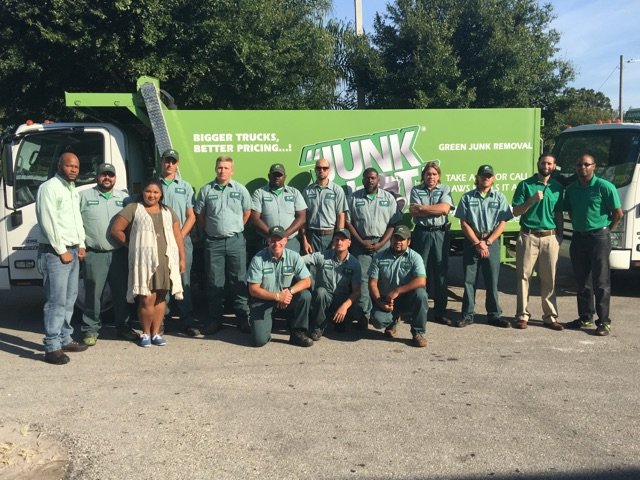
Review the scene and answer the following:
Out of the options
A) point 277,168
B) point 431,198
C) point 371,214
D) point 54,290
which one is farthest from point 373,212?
point 54,290

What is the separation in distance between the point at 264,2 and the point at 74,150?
6.65 metres

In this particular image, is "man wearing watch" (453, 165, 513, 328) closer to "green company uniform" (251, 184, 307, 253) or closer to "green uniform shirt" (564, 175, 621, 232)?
"green uniform shirt" (564, 175, 621, 232)

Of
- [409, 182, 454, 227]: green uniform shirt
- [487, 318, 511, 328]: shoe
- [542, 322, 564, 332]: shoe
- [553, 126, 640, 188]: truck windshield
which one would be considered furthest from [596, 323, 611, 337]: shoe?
[553, 126, 640, 188]: truck windshield

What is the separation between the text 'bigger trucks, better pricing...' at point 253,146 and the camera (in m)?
6.44

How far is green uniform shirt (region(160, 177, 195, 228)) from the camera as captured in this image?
6199mm

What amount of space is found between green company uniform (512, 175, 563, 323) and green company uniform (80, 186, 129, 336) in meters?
4.15

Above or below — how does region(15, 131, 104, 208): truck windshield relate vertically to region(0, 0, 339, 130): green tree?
below

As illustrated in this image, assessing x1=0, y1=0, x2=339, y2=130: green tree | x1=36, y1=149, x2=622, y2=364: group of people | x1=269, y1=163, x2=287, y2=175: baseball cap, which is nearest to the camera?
x1=36, y1=149, x2=622, y2=364: group of people

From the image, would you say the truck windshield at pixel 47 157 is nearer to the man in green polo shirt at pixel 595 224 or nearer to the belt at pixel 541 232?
the belt at pixel 541 232

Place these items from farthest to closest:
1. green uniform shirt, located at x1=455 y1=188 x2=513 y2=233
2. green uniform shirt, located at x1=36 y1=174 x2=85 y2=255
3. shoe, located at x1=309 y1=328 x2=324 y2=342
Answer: green uniform shirt, located at x1=455 y1=188 x2=513 y2=233 → shoe, located at x1=309 y1=328 x2=324 y2=342 → green uniform shirt, located at x1=36 y1=174 x2=85 y2=255

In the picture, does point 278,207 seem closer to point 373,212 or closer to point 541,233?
point 373,212

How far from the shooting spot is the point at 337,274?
6.18 metres

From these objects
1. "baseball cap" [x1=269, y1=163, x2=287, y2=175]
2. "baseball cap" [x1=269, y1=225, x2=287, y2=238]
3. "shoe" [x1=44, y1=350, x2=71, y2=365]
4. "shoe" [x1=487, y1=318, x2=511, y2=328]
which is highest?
"baseball cap" [x1=269, y1=163, x2=287, y2=175]

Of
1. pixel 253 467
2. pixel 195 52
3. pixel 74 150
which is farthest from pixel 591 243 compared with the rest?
pixel 195 52
